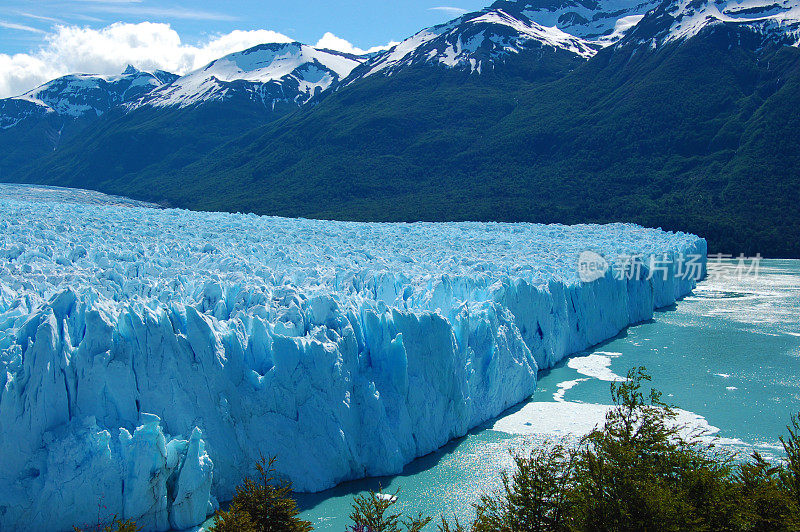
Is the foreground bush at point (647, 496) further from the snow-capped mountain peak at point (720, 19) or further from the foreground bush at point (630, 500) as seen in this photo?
the snow-capped mountain peak at point (720, 19)

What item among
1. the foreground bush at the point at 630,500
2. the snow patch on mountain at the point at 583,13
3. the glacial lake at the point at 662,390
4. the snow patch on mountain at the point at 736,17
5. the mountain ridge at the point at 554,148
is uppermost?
the snow patch on mountain at the point at 583,13

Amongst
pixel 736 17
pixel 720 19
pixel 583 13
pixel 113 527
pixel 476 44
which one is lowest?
pixel 113 527

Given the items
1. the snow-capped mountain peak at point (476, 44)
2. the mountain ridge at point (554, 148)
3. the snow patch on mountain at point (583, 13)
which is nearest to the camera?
the mountain ridge at point (554, 148)

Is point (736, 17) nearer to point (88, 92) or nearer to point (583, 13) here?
point (583, 13)

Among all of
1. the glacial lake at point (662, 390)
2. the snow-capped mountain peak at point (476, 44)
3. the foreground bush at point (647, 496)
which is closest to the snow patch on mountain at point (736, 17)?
the snow-capped mountain peak at point (476, 44)

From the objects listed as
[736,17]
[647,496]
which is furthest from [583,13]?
[647,496]

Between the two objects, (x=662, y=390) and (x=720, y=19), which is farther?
(x=720, y=19)
